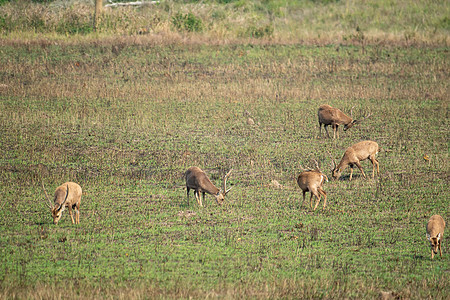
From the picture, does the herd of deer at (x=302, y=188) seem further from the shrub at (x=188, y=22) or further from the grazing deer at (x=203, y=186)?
the shrub at (x=188, y=22)

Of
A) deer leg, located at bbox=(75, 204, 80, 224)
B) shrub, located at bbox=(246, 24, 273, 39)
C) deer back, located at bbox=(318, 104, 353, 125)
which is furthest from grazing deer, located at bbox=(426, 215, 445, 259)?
shrub, located at bbox=(246, 24, 273, 39)

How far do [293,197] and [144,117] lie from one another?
7881mm

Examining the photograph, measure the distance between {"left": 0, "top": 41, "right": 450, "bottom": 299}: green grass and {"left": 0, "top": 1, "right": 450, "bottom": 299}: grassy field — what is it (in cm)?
4

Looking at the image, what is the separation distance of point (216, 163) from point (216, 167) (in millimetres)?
324

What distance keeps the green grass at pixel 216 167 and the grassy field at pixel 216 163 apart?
0.14ft

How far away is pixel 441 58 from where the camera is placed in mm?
26906

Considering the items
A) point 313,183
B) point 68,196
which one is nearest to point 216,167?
point 313,183

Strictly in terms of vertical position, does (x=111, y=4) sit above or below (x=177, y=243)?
above

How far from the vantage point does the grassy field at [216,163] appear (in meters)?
8.55

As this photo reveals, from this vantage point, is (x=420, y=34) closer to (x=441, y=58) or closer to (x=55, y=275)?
(x=441, y=58)

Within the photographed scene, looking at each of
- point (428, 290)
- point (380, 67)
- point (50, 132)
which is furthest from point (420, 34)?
point (428, 290)

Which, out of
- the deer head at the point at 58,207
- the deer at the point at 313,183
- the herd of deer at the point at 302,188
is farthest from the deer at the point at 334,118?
the deer head at the point at 58,207

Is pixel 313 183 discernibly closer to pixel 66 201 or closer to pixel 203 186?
pixel 203 186

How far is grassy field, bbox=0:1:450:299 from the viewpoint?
28.1 ft
